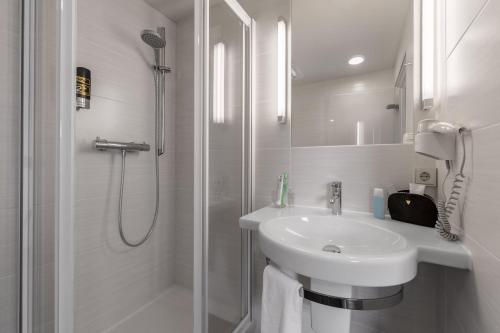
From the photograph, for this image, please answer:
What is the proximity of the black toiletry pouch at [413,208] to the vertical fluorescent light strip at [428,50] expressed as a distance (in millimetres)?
383

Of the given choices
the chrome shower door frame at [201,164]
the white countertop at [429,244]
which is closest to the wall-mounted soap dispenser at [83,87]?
the chrome shower door frame at [201,164]

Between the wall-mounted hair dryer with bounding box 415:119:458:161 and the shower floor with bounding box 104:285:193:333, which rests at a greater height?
the wall-mounted hair dryer with bounding box 415:119:458:161

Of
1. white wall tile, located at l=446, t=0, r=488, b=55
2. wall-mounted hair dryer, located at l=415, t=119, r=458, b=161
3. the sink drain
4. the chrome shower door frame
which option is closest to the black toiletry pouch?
wall-mounted hair dryer, located at l=415, t=119, r=458, b=161

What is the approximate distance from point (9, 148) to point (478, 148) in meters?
1.43

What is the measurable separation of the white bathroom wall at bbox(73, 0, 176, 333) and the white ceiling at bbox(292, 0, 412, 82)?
0.96 m

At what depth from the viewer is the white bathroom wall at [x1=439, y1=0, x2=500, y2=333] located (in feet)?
1.48

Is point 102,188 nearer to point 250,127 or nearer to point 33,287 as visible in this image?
point 33,287

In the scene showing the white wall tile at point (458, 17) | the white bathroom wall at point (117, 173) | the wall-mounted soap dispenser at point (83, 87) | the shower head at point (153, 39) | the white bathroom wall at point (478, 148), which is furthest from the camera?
the shower head at point (153, 39)

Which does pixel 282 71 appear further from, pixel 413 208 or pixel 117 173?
pixel 117 173

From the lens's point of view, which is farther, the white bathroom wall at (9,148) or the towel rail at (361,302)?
the white bathroom wall at (9,148)

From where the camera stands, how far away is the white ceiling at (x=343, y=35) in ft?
3.34

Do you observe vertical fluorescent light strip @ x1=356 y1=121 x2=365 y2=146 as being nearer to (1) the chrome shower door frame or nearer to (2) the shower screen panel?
(2) the shower screen panel

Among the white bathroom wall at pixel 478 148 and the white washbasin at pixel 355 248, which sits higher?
the white bathroom wall at pixel 478 148

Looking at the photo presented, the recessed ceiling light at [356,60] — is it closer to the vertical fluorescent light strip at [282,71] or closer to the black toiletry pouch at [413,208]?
the vertical fluorescent light strip at [282,71]
